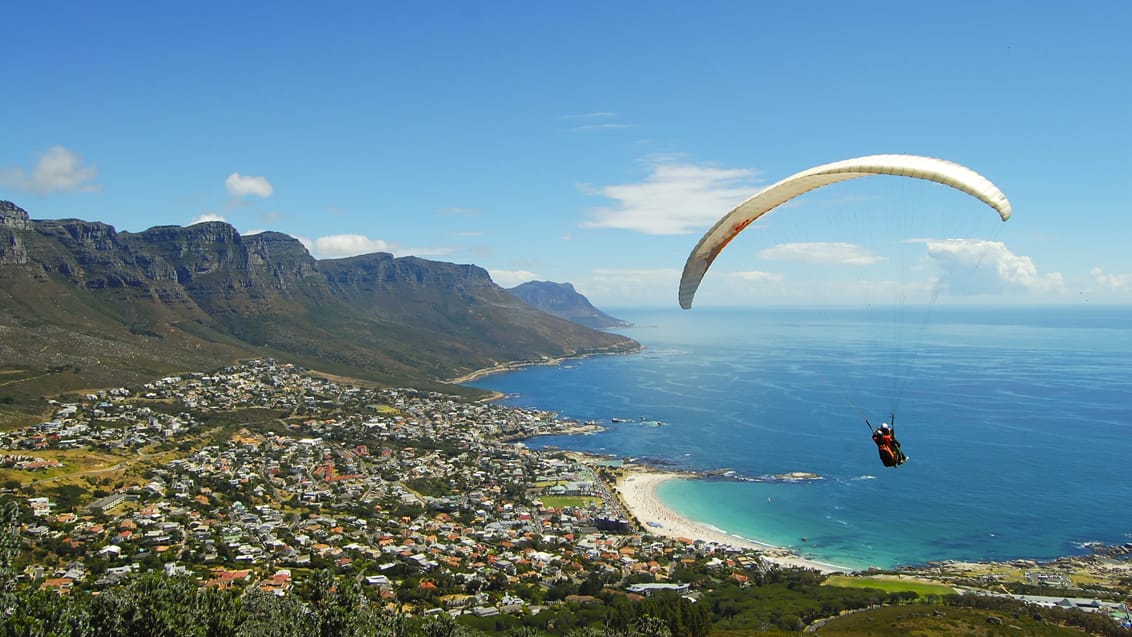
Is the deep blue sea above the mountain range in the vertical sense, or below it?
below

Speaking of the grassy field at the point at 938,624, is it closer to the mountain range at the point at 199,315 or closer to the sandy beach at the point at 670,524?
the sandy beach at the point at 670,524

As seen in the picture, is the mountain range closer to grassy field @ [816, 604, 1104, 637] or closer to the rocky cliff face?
the rocky cliff face

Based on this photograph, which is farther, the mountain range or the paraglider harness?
the mountain range

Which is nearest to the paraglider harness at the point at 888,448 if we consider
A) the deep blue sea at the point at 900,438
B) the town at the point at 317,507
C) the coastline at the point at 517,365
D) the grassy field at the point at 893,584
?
the town at the point at 317,507

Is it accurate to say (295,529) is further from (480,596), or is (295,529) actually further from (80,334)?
(80,334)

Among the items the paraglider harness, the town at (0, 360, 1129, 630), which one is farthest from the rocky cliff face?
the paraglider harness

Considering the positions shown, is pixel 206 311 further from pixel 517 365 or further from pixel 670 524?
pixel 670 524

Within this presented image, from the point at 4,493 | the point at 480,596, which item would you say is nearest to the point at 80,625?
the point at 480,596
